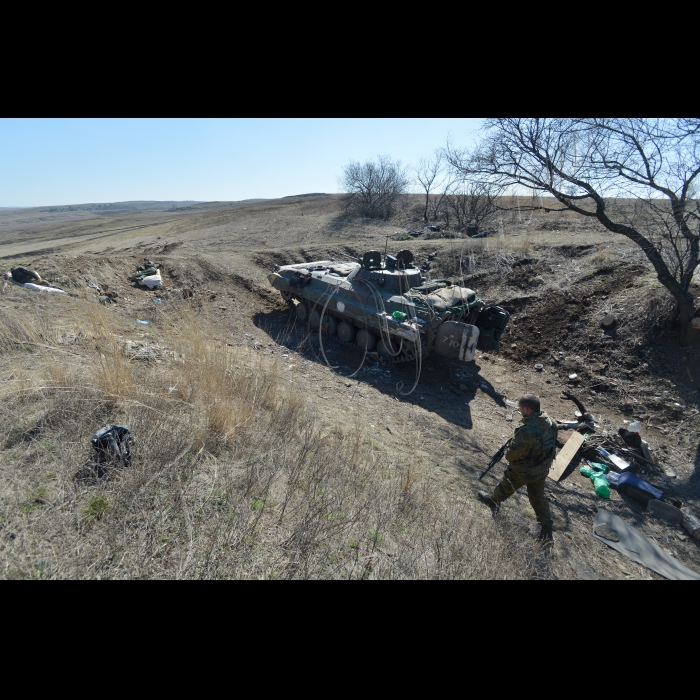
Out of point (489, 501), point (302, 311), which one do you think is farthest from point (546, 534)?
point (302, 311)

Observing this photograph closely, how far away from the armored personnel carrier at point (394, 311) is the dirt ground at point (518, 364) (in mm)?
551

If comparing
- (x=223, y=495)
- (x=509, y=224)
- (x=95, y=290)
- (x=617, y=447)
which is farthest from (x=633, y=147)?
(x=509, y=224)

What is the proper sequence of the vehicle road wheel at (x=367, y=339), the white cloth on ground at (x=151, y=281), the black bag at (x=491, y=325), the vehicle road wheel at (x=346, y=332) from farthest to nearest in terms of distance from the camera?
1. the white cloth on ground at (x=151, y=281)
2. the vehicle road wheel at (x=346, y=332)
3. the vehicle road wheel at (x=367, y=339)
4. the black bag at (x=491, y=325)

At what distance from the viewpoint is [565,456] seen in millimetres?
5930

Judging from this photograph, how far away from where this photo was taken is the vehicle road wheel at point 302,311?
9904 millimetres

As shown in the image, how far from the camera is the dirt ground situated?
16.7 ft

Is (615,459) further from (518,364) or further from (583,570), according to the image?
(518,364)

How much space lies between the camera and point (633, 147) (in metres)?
7.10

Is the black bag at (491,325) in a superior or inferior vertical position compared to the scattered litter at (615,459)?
superior

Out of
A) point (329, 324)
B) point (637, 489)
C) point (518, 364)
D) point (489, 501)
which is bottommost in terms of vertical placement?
point (637, 489)

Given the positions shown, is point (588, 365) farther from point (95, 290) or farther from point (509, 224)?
point (509, 224)

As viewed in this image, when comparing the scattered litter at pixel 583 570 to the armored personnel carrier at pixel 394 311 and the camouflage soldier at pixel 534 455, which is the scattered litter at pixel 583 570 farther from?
the armored personnel carrier at pixel 394 311

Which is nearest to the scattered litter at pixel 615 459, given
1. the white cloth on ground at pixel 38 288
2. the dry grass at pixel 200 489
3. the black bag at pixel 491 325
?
the dry grass at pixel 200 489

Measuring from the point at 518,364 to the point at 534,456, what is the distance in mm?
5312
